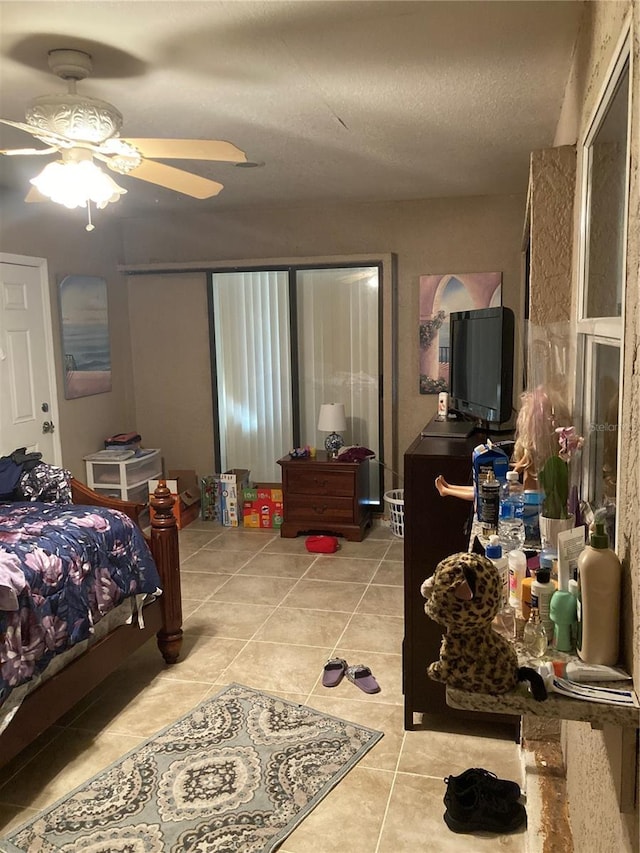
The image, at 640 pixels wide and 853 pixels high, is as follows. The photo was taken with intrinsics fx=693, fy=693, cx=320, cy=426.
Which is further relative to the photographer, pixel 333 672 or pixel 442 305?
pixel 442 305

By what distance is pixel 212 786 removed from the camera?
2.41 m

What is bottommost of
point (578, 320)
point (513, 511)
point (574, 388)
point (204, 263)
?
point (513, 511)

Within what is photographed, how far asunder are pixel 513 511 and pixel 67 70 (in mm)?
2127

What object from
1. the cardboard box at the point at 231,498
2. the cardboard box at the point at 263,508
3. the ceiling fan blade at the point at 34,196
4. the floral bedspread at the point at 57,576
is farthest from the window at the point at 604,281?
the cardboard box at the point at 231,498

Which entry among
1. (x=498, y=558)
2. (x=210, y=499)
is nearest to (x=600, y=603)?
(x=498, y=558)

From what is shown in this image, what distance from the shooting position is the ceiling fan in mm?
2332

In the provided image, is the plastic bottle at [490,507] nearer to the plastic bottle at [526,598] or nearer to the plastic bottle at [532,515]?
the plastic bottle at [532,515]

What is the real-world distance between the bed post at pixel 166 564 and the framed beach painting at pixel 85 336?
7.24 feet

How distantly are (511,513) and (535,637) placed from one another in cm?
62

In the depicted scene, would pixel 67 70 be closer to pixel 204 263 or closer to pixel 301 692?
pixel 301 692

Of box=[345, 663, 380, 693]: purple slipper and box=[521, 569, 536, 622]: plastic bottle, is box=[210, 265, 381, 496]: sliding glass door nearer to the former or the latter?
box=[345, 663, 380, 693]: purple slipper

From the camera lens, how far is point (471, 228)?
5129 millimetres

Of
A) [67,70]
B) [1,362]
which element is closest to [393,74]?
[67,70]

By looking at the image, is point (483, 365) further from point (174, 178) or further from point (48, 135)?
point (48, 135)
